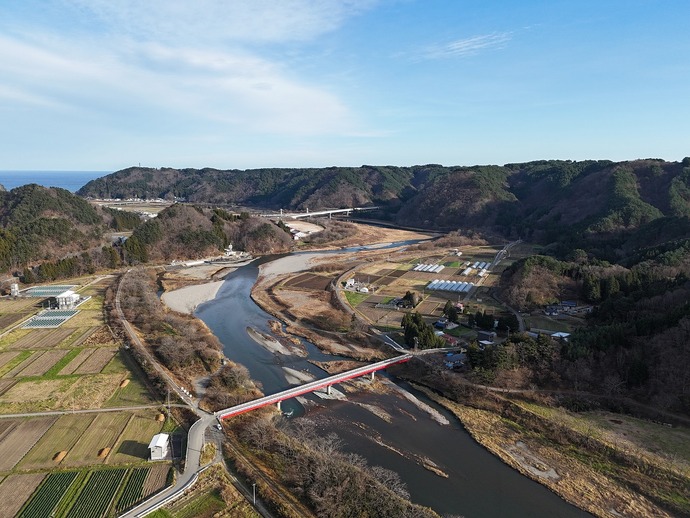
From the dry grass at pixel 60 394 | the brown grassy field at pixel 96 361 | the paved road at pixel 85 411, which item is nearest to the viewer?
the paved road at pixel 85 411

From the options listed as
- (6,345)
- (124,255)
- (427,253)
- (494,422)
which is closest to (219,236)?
(124,255)

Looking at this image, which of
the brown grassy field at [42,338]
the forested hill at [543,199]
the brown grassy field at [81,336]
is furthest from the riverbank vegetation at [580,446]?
the forested hill at [543,199]

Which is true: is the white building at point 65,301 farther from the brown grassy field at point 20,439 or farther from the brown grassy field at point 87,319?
the brown grassy field at point 20,439

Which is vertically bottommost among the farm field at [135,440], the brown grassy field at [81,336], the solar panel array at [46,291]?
the farm field at [135,440]

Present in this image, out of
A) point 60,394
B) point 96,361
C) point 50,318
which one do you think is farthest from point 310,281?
point 60,394

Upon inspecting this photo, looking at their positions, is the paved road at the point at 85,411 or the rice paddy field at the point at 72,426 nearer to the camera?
the rice paddy field at the point at 72,426

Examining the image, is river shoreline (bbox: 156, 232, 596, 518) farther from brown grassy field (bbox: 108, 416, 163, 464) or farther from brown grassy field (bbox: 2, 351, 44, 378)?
brown grassy field (bbox: 2, 351, 44, 378)

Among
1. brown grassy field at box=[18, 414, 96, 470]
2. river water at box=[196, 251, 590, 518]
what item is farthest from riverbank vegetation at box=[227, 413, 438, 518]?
brown grassy field at box=[18, 414, 96, 470]
